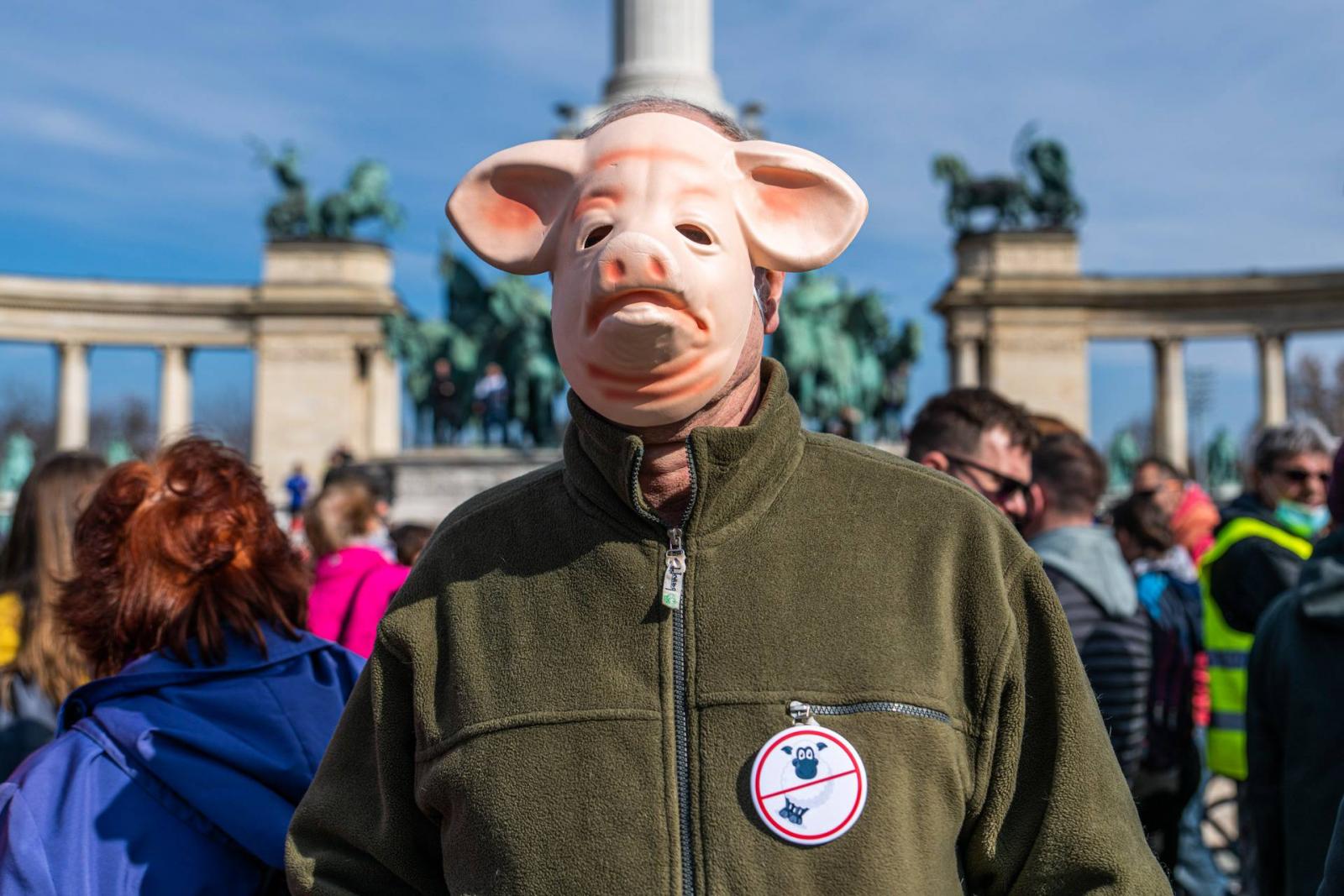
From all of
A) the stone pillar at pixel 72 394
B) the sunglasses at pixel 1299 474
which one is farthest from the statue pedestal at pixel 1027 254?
the sunglasses at pixel 1299 474

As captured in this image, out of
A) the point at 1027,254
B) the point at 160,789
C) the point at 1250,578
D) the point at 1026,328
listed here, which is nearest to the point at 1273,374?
the point at 1026,328

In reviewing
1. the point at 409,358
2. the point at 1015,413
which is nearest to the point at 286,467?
the point at 409,358

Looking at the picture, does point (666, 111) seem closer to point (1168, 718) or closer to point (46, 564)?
point (46, 564)

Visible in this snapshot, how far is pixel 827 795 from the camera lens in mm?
2061

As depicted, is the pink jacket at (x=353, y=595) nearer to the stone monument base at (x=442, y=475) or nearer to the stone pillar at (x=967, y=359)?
the stone monument base at (x=442, y=475)

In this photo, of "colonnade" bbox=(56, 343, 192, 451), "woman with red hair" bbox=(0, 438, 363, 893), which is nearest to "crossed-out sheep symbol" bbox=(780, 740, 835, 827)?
"woman with red hair" bbox=(0, 438, 363, 893)

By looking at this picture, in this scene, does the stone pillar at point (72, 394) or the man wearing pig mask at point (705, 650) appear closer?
the man wearing pig mask at point (705, 650)

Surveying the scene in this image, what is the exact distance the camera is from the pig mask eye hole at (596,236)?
7.42 feet

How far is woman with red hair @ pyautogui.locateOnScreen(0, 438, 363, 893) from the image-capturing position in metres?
3.17

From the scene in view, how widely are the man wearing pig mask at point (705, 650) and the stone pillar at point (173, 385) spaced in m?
53.2

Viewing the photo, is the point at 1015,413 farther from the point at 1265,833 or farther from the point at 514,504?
the point at 514,504

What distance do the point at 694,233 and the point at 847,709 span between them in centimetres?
80

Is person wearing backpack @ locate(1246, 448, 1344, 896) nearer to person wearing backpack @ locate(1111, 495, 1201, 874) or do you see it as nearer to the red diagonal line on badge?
person wearing backpack @ locate(1111, 495, 1201, 874)

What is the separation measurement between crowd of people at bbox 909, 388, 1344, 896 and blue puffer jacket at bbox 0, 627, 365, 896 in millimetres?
2359
